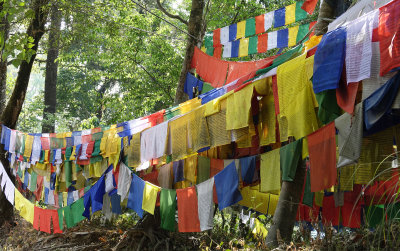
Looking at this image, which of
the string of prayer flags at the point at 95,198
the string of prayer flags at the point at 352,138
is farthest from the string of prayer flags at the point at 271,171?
the string of prayer flags at the point at 95,198

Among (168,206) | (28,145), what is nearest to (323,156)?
(168,206)

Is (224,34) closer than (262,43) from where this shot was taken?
No

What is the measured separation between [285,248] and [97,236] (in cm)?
589

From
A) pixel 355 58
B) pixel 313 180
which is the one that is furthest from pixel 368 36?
pixel 313 180

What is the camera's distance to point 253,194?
7922mm

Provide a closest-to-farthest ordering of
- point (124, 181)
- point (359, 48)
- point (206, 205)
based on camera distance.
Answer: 1. point (359, 48)
2. point (206, 205)
3. point (124, 181)

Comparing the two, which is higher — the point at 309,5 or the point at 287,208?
the point at 309,5

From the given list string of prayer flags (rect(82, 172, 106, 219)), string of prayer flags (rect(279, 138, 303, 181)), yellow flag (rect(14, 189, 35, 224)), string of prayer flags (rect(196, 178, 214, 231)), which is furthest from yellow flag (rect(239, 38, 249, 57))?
yellow flag (rect(14, 189, 35, 224))

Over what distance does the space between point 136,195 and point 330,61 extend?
429 cm

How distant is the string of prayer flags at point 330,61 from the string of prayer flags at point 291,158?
83 cm

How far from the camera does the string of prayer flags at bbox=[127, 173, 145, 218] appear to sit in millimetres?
7344

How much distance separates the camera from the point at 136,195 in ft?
24.6

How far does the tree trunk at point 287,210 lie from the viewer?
578cm

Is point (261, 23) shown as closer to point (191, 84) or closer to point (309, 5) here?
point (309, 5)
